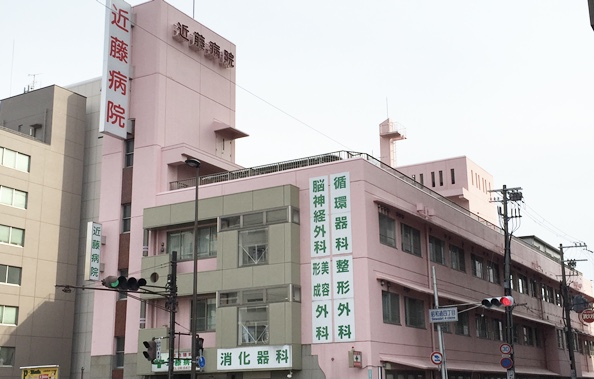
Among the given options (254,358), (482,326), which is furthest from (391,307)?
(482,326)

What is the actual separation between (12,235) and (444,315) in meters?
31.2

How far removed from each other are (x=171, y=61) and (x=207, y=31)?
4.74m

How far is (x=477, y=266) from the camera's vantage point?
5175 cm

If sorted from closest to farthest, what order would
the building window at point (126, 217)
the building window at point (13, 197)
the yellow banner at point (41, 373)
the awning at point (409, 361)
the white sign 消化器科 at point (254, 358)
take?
the awning at point (409, 361), the white sign 消化器科 at point (254, 358), the yellow banner at point (41, 373), the building window at point (126, 217), the building window at point (13, 197)

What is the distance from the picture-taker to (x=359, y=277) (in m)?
35.2

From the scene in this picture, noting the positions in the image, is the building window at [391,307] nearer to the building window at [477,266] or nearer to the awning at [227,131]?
the building window at [477,266]

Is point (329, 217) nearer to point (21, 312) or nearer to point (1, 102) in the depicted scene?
point (21, 312)

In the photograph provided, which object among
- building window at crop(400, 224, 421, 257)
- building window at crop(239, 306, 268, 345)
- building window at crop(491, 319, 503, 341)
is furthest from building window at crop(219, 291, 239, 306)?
building window at crop(491, 319, 503, 341)

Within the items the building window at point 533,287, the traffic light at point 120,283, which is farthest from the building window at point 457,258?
the traffic light at point 120,283

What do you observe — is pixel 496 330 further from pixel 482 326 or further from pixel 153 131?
pixel 153 131

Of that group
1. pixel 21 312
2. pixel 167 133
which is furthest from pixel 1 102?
pixel 167 133

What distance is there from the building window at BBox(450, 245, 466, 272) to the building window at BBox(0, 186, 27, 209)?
29.6 m

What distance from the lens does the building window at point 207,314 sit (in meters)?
38.4

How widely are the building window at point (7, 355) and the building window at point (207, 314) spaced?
57.9ft
